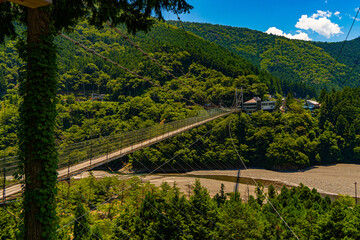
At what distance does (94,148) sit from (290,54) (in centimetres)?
7558

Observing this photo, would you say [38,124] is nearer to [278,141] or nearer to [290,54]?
[278,141]

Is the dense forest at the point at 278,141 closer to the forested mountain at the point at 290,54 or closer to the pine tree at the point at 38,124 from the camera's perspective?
the pine tree at the point at 38,124

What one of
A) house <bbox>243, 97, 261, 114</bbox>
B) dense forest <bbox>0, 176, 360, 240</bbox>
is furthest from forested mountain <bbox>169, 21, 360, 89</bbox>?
dense forest <bbox>0, 176, 360, 240</bbox>

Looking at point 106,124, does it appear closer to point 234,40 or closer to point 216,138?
point 216,138

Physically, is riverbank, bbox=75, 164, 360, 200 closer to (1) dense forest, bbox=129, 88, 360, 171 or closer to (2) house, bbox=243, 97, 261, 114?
(1) dense forest, bbox=129, 88, 360, 171

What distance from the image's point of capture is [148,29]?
3.42 m

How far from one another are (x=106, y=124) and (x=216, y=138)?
1212cm

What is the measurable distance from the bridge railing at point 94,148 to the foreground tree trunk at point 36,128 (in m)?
0.35

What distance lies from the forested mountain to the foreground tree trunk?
193 ft

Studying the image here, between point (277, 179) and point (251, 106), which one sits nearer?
point (277, 179)

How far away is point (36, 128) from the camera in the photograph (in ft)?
7.64

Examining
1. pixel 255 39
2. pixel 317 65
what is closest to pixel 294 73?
pixel 317 65

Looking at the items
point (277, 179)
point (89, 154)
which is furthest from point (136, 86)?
point (89, 154)

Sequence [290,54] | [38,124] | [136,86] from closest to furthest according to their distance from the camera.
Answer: [38,124]
[136,86]
[290,54]
